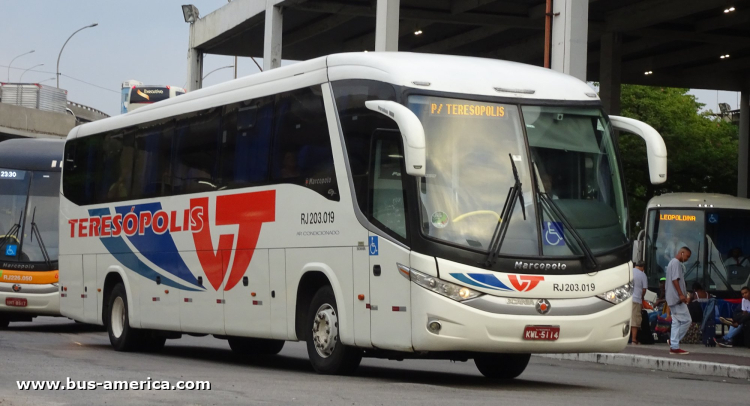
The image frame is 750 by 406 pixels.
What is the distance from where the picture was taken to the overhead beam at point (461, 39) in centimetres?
3828

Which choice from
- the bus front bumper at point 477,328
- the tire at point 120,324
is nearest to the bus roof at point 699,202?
the tire at point 120,324

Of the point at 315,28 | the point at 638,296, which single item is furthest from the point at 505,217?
the point at 315,28

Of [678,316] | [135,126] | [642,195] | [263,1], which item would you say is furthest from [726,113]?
[135,126]

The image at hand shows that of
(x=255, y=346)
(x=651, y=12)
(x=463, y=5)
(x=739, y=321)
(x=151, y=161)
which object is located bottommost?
(x=739, y=321)

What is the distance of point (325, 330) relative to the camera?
41.8 feet

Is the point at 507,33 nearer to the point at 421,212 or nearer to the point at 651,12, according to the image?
the point at 651,12

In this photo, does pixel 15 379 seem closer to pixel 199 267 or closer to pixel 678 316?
pixel 199 267

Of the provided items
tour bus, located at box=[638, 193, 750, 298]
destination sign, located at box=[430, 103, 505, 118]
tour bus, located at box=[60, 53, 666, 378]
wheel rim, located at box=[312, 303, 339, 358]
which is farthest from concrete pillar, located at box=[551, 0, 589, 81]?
wheel rim, located at box=[312, 303, 339, 358]

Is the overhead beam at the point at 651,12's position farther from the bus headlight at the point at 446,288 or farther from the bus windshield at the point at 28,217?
the bus headlight at the point at 446,288

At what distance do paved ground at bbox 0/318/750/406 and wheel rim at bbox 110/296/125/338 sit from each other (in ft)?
1.40

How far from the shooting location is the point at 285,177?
1354 cm

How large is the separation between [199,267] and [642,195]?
37.4 metres

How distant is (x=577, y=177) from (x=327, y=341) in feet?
10.5

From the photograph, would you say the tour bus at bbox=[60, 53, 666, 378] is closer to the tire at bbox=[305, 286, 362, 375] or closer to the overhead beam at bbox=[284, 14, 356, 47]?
the tire at bbox=[305, 286, 362, 375]
